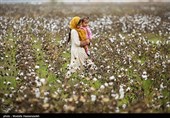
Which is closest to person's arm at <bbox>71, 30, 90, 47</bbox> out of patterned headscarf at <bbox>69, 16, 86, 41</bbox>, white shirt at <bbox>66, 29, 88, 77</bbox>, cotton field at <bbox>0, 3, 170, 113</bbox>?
white shirt at <bbox>66, 29, 88, 77</bbox>

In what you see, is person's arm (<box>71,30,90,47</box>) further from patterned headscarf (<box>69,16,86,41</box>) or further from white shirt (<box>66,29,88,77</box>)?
patterned headscarf (<box>69,16,86,41</box>)

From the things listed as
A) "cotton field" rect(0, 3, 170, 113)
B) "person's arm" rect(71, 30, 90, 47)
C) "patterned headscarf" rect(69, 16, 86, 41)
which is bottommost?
"cotton field" rect(0, 3, 170, 113)

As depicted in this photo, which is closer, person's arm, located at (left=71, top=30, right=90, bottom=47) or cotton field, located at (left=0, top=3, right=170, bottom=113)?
cotton field, located at (left=0, top=3, right=170, bottom=113)

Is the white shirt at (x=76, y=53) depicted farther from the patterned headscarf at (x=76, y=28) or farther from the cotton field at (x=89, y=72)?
the cotton field at (x=89, y=72)

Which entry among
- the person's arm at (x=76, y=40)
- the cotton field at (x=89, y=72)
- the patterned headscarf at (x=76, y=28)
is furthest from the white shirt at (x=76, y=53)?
the cotton field at (x=89, y=72)

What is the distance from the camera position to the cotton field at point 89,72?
793 cm

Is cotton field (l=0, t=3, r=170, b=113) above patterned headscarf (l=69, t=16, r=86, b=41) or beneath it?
Result: beneath

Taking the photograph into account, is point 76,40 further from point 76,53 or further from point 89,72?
point 89,72

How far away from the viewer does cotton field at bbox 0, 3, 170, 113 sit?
26.0 ft

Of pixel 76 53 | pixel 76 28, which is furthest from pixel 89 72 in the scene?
pixel 76 28

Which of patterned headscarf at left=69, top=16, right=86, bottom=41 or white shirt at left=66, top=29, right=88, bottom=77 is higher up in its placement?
patterned headscarf at left=69, top=16, right=86, bottom=41

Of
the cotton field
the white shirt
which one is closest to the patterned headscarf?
the white shirt

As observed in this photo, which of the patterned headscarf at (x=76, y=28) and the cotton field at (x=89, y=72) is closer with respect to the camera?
the cotton field at (x=89, y=72)

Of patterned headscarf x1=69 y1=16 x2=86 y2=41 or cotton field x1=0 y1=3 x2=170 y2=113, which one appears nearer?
cotton field x1=0 y1=3 x2=170 y2=113
